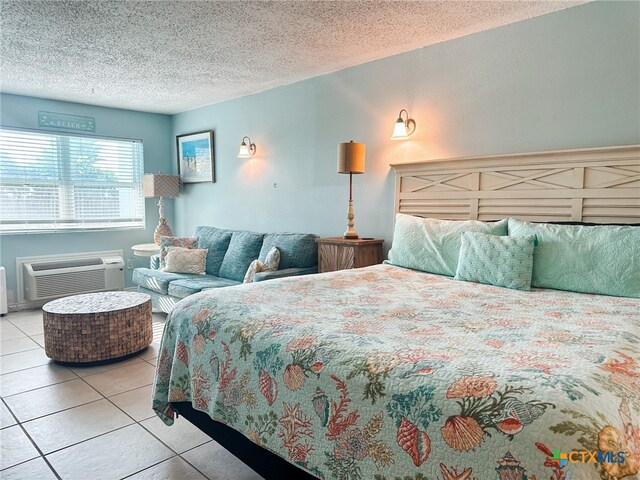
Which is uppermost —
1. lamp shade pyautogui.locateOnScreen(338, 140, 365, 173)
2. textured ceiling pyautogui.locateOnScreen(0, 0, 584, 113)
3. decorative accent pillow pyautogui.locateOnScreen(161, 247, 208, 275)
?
textured ceiling pyautogui.locateOnScreen(0, 0, 584, 113)

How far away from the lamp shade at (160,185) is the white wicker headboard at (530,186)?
3.28 m

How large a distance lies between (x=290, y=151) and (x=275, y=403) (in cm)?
320

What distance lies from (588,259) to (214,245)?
3519 millimetres

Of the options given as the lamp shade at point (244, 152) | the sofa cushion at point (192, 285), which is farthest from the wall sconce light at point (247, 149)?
the sofa cushion at point (192, 285)

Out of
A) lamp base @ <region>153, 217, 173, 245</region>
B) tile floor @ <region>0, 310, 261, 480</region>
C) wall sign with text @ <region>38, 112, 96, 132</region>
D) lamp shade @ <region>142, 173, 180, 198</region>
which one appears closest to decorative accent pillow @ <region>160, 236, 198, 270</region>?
lamp base @ <region>153, 217, 173, 245</region>

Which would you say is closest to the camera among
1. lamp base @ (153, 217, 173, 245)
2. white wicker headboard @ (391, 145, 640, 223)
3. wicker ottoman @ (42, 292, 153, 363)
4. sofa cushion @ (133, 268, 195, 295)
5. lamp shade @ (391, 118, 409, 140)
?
white wicker headboard @ (391, 145, 640, 223)

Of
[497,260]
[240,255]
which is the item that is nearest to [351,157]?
[497,260]

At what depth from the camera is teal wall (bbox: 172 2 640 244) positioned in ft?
8.03

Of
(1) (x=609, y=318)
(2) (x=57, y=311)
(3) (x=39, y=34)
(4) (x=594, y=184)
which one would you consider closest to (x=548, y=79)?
(4) (x=594, y=184)

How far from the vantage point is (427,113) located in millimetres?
3209

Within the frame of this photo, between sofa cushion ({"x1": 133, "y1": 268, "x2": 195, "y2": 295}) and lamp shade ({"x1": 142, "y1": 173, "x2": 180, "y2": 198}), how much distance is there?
1.23m

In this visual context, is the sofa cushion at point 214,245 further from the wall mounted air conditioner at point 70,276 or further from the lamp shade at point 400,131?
the lamp shade at point 400,131

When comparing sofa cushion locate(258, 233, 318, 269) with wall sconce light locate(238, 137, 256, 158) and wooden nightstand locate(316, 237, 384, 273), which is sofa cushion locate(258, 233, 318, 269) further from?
wall sconce light locate(238, 137, 256, 158)

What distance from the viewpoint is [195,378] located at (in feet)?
5.79
